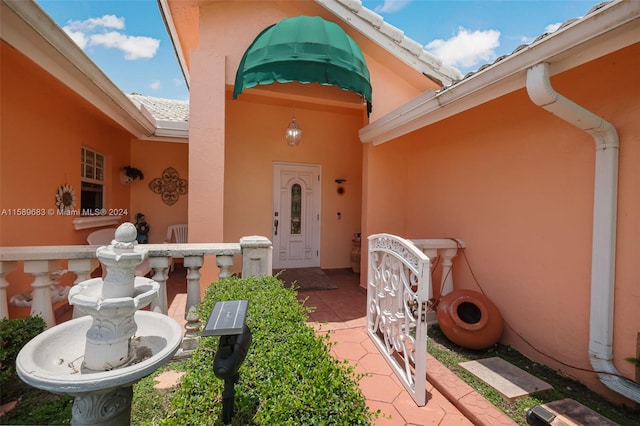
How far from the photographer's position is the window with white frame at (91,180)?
5.46 meters

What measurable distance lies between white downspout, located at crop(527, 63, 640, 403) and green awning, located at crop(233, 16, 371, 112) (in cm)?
Result: 232

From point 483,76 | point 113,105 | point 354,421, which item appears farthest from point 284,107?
point 354,421

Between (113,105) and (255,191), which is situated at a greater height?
(113,105)

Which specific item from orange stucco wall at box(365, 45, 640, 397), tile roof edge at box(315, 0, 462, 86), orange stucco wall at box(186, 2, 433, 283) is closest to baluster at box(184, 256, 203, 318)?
orange stucco wall at box(186, 2, 433, 283)

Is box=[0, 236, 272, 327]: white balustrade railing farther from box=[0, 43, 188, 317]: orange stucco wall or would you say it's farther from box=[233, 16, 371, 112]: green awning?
box=[233, 16, 371, 112]: green awning

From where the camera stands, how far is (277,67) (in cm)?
393

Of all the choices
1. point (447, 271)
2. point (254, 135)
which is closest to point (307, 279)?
point (447, 271)

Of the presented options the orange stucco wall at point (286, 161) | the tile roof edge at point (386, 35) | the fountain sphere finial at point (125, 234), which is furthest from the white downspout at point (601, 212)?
the orange stucco wall at point (286, 161)

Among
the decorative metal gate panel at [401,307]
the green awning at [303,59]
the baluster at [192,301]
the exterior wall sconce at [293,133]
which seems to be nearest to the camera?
the decorative metal gate panel at [401,307]

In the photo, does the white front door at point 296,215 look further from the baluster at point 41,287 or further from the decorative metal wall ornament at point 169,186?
the baluster at point 41,287

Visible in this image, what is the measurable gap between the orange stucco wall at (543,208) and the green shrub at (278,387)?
3028 mm

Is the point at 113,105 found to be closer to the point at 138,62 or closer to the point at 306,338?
the point at 138,62

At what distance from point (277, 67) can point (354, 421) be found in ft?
13.6

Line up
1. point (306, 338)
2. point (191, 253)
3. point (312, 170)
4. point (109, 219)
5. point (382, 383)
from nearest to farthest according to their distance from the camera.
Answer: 1. point (306, 338)
2. point (382, 383)
3. point (191, 253)
4. point (109, 219)
5. point (312, 170)
